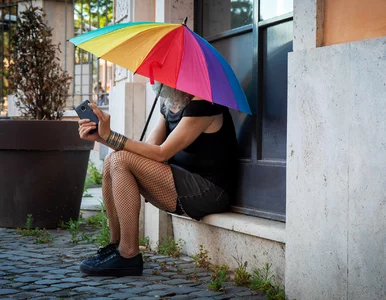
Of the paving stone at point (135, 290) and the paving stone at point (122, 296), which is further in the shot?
the paving stone at point (135, 290)

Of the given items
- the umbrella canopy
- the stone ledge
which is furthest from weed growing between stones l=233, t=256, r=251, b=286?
the umbrella canopy

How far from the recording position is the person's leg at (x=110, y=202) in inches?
188

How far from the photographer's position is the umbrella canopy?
454 centimetres

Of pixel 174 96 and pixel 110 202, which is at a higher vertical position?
pixel 174 96

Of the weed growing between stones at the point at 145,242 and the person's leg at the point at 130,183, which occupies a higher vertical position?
the person's leg at the point at 130,183

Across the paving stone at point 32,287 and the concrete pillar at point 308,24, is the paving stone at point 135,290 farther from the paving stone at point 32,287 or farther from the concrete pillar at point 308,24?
the concrete pillar at point 308,24

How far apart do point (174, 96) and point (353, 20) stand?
1638 millimetres

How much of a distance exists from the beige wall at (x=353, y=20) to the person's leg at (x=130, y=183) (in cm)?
Answer: 146

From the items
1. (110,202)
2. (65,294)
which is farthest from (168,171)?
(65,294)

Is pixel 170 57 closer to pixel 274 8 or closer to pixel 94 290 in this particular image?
pixel 274 8

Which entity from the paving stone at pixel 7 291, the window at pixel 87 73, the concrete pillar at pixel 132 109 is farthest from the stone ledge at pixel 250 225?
the window at pixel 87 73

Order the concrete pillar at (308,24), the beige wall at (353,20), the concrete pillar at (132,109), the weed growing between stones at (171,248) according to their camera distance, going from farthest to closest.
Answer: the concrete pillar at (132,109) → the weed growing between stones at (171,248) → the concrete pillar at (308,24) → the beige wall at (353,20)

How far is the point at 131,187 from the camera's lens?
15.1ft

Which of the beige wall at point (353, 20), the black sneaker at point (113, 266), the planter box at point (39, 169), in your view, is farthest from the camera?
the planter box at point (39, 169)
